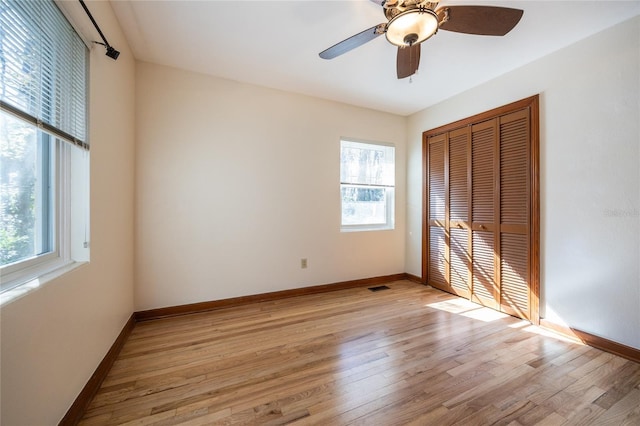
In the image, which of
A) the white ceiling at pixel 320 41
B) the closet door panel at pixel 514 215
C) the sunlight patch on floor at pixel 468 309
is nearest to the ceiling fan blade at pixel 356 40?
the white ceiling at pixel 320 41

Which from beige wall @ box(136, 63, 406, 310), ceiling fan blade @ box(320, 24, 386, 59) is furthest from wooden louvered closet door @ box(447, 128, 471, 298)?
ceiling fan blade @ box(320, 24, 386, 59)

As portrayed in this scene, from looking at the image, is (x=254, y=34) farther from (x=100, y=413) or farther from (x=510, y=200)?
(x=510, y=200)

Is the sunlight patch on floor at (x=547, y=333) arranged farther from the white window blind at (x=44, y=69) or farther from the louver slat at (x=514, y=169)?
the white window blind at (x=44, y=69)

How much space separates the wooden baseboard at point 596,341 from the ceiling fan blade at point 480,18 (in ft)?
8.07

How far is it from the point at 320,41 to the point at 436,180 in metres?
2.32

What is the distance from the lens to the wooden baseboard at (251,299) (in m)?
2.51

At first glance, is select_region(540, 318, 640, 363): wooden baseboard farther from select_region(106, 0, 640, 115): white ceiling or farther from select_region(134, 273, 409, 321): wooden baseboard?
select_region(106, 0, 640, 115): white ceiling

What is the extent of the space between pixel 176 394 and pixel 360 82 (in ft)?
10.6

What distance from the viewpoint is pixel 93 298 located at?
5.02ft

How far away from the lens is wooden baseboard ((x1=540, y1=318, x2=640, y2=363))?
1.84 m

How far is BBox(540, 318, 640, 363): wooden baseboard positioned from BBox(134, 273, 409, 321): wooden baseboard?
186 cm

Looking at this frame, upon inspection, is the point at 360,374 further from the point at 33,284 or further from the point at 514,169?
the point at 514,169

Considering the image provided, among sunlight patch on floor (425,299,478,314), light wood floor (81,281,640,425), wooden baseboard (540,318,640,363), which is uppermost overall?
wooden baseboard (540,318,640,363)

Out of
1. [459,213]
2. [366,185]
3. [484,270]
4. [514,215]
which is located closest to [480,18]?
[514,215]
